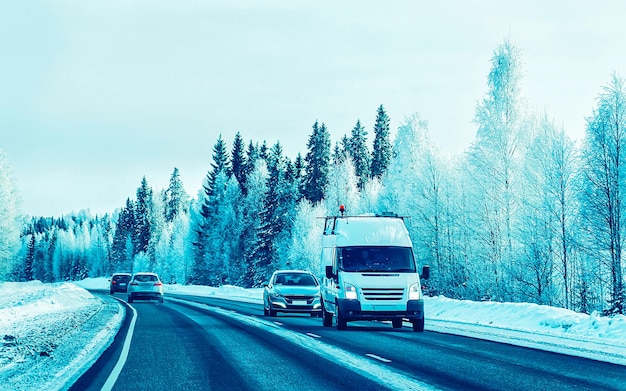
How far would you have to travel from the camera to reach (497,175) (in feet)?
116

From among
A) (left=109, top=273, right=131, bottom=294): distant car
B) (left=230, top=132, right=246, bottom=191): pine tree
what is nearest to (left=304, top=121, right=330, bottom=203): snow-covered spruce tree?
(left=230, top=132, right=246, bottom=191): pine tree

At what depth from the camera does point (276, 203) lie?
245 ft

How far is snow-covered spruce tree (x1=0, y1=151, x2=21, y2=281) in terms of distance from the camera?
63.0 m

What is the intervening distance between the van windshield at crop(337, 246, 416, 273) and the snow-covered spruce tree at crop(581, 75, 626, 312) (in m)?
13.7

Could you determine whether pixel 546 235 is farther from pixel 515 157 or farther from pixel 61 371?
pixel 61 371

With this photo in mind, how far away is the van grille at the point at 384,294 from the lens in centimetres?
1759

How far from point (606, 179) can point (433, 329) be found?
47.7 feet

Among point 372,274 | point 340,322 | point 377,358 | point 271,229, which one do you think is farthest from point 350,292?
point 271,229

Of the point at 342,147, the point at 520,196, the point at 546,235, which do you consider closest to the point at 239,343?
the point at 546,235

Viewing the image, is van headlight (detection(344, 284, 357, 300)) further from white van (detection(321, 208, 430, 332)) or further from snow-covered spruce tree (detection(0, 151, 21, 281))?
snow-covered spruce tree (detection(0, 151, 21, 281))

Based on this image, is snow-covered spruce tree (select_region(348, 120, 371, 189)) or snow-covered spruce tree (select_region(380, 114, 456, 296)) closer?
snow-covered spruce tree (select_region(380, 114, 456, 296))

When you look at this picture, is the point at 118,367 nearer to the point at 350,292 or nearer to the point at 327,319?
the point at 350,292

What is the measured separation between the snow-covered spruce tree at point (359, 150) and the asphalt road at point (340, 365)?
80.7m

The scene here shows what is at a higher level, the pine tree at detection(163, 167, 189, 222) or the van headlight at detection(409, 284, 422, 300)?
the pine tree at detection(163, 167, 189, 222)
